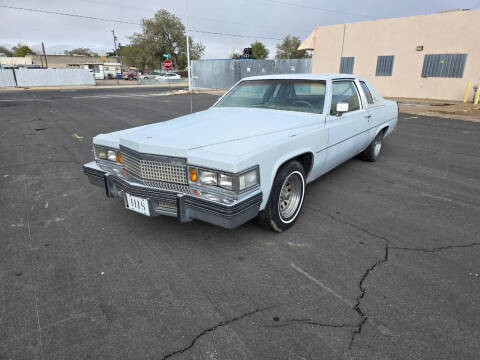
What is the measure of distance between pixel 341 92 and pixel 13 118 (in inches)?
443

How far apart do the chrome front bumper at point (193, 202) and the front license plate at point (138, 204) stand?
0.13 ft

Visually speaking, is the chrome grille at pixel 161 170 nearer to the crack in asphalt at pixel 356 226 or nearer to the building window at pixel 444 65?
the crack in asphalt at pixel 356 226

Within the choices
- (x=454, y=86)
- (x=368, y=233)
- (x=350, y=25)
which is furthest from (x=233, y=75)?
(x=368, y=233)

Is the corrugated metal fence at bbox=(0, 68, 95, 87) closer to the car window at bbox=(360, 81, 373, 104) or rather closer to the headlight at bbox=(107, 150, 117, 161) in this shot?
the headlight at bbox=(107, 150, 117, 161)

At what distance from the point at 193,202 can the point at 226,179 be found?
35 centimetres

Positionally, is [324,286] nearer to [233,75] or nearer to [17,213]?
[17,213]

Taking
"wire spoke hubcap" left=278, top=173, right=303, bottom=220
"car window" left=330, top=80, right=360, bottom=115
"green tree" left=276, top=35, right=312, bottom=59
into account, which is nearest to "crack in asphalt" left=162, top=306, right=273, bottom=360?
"wire spoke hubcap" left=278, top=173, right=303, bottom=220

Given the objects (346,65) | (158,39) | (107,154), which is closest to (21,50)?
(158,39)

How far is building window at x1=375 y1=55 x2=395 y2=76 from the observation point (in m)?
18.8

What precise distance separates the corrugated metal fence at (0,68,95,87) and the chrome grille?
38.7 metres

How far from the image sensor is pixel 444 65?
54.9 feet

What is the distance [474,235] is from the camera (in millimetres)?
3164

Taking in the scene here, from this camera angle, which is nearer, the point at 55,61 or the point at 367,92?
the point at 367,92

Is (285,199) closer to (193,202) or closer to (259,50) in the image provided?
(193,202)
